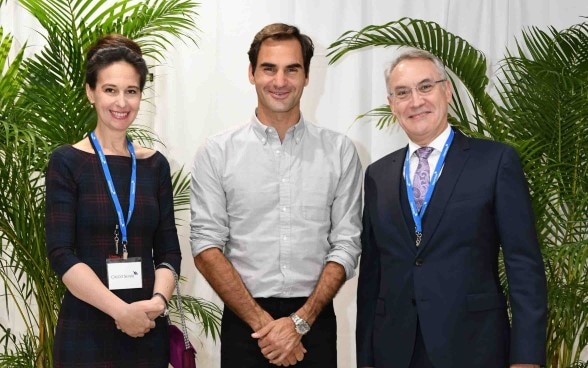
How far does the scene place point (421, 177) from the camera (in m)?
2.41

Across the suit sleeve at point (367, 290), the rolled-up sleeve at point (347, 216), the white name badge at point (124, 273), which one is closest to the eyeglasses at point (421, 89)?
the suit sleeve at point (367, 290)

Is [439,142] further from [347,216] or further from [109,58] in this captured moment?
[109,58]

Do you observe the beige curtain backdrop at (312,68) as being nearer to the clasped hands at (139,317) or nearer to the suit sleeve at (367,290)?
the suit sleeve at (367,290)

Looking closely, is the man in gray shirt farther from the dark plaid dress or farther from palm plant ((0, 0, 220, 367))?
palm plant ((0, 0, 220, 367))

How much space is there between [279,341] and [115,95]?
1.01m

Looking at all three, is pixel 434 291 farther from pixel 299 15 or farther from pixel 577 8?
pixel 577 8

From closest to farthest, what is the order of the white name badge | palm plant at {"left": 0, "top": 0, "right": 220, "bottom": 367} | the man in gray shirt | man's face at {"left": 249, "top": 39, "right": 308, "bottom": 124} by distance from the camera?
the white name badge < the man in gray shirt < man's face at {"left": 249, "top": 39, "right": 308, "bottom": 124} < palm plant at {"left": 0, "top": 0, "right": 220, "bottom": 367}

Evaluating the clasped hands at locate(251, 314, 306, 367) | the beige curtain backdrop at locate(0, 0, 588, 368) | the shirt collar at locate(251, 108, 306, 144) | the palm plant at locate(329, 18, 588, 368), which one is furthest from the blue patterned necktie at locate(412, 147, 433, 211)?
the beige curtain backdrop at locate(0, 0, 588, 368)

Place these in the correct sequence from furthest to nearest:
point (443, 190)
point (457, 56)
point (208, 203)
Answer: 1. point (457, 56)
2. point (208, 203)
3. point (443, 190)

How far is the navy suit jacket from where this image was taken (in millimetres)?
2211

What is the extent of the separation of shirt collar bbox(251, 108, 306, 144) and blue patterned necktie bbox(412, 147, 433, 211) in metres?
0.53

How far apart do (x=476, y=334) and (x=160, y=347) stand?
100 centimetres

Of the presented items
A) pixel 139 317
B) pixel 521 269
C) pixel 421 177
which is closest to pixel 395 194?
pixel 421 177

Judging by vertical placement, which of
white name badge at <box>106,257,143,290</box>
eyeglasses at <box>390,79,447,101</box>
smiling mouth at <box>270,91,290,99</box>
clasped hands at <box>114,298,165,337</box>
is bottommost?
clasped hands at <box>114,298,165,337</box>
